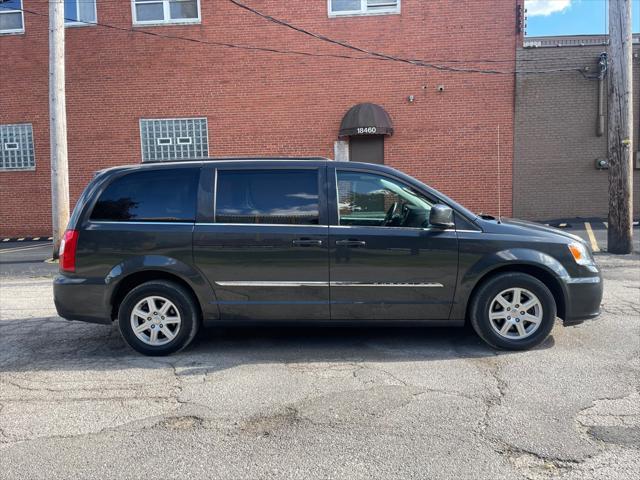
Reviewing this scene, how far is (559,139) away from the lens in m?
15.5

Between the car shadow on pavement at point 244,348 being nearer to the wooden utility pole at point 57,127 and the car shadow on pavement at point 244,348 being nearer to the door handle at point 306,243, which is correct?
the door handle at point 306,243

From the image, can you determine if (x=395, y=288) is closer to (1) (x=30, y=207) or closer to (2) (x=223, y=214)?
(2) (x=223, y=214)

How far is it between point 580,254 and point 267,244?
296 cm

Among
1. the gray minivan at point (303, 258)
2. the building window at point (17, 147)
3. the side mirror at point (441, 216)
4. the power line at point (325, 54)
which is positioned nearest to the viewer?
the side mirror at point (441, 216)

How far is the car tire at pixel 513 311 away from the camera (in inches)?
193

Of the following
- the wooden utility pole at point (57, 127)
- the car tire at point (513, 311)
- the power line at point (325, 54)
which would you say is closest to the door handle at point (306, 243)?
the car tire at point (513, 311)

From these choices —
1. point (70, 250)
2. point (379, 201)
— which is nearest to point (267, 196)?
point (379, 201)

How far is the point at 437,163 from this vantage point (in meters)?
15.8

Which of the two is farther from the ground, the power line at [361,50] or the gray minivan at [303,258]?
the power line at [361,50]

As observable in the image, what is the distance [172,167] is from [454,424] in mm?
3472

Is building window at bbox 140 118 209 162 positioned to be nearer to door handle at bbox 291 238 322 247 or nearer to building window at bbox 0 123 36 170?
building window at bbox 0 123 36 170

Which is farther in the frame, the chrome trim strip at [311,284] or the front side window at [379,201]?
the front side window at [379,201]

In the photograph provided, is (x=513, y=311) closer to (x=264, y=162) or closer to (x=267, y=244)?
(x=267, y=244)

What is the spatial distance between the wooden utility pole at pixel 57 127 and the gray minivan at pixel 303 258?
685cm
